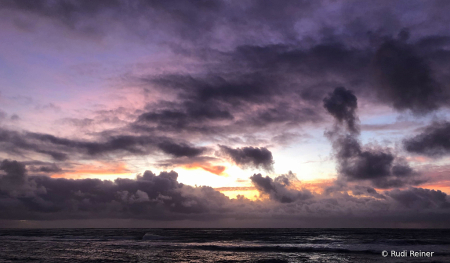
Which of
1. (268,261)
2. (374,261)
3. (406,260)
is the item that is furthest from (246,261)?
(406,260)

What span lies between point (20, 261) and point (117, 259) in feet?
39.6

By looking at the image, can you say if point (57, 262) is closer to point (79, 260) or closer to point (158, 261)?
point (79, 260)

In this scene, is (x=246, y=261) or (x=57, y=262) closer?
(x=57, y=262)

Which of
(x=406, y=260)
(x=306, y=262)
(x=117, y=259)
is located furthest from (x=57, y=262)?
(x=406, y=260)

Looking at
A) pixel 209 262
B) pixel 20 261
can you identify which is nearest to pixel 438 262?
pixel 209 262

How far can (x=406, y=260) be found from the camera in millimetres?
35594

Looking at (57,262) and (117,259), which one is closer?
(57,262)

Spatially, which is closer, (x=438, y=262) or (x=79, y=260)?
(x=438, y=262)

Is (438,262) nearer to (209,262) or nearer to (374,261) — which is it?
(374,261)

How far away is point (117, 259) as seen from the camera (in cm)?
3797

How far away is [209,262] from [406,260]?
1049 inches

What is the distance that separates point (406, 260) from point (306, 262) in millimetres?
13313

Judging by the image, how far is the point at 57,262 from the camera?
3481 cm

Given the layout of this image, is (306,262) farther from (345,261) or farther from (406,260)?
(406,260)
